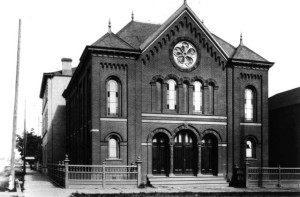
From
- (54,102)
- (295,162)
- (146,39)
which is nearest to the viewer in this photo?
(146,39)

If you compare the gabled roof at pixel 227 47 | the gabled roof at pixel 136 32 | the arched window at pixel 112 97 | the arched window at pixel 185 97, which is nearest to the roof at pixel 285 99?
the gabled roof at pixel 227 47

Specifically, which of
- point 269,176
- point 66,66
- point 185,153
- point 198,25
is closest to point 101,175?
point 185,153

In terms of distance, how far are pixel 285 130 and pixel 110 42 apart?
18.7 metres

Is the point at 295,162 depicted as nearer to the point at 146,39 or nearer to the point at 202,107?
the point at 202,107

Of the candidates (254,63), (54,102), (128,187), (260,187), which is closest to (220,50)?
(254,63)

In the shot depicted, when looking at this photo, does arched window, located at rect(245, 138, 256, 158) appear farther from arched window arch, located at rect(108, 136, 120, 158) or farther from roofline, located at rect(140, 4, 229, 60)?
arched window arch, located at rect(108, 136, 120, 158)

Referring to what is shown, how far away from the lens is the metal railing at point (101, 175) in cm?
2397

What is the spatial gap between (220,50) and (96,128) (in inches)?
425

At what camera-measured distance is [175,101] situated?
94.0 ft

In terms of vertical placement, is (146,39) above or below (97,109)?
above

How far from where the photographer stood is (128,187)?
24922 millimetres

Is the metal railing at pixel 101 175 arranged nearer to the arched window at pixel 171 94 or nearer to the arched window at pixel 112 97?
the arched window at pixel 112 97

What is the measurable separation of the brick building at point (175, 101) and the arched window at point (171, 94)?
70mm

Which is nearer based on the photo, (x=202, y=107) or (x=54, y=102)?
(x=202, y=107)
